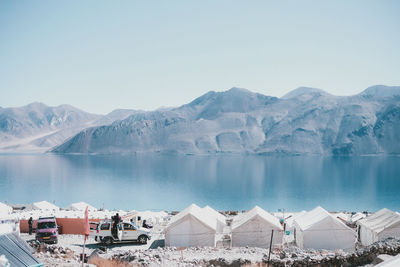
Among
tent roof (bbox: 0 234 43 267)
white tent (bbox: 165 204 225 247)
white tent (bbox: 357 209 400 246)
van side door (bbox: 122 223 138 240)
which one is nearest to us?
tent roof (bbox: 0 234 43 267)

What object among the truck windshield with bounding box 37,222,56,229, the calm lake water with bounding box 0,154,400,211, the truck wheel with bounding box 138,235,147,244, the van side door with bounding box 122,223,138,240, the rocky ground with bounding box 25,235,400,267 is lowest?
the calm lake water with bounding box 0,154,400,211

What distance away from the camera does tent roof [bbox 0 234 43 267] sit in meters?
7.84

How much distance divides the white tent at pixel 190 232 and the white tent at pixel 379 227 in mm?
9221

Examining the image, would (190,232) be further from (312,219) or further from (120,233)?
(312,219)

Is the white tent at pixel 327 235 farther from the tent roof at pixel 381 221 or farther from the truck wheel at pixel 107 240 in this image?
the truck wheel at pixel 107 240

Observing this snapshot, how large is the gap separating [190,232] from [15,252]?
13122 millimetres

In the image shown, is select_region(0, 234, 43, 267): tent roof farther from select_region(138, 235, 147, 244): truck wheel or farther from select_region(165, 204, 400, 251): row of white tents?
select_region(165, 204, 400, 251): row of white tents

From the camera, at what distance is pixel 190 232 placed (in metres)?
20.4

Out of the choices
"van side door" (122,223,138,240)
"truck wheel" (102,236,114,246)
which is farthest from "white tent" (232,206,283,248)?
"truck wheel" (102,236,114,246)

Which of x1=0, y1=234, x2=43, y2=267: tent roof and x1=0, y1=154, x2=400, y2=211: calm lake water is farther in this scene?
x1=0, y1=154, x2=400, y2=211: calm lake water

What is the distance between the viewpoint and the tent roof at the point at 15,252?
7.84 metres

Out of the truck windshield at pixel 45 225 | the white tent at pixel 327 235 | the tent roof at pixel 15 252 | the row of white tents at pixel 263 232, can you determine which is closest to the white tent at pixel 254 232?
the row of white tents at pixel 263 232

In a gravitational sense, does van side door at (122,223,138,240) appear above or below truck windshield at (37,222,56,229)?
below

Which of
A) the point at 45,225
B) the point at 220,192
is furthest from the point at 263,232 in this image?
the point at 220,192
